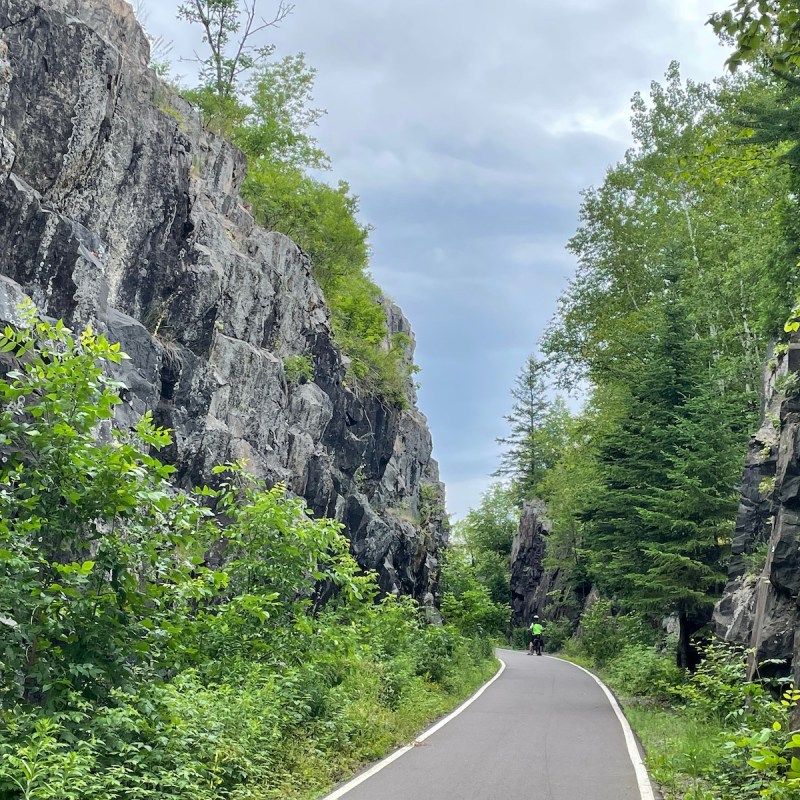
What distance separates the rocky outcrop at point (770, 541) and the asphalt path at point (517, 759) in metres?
2.64

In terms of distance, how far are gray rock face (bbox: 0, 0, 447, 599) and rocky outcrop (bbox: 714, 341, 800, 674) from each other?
10.7 meters

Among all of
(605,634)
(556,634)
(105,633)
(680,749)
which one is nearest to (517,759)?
(680,749)

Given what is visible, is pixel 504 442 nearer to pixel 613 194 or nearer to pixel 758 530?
pixel 613 194

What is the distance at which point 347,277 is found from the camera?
34781mm

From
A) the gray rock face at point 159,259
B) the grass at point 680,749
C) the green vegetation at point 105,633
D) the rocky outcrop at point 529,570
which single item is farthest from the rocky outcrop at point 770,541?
the rocky outcrop at point 529,570

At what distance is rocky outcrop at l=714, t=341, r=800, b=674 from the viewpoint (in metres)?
10.7

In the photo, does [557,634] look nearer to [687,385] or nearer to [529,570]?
[529,570]

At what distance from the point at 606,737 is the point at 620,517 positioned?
8512mm

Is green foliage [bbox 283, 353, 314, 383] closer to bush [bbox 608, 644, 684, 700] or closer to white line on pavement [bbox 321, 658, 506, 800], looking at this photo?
white line on pavement [bbox 321, 658, 506, 800]

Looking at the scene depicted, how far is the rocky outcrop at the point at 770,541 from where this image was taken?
10.7 meters

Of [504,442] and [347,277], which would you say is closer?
[347,277]

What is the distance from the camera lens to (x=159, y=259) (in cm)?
1745

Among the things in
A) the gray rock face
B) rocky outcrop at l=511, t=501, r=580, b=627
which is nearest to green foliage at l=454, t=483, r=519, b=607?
rocky outcrop at l=511, t=501, r=580, b=627

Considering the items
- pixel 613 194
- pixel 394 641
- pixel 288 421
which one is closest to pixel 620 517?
pixel 394 641
